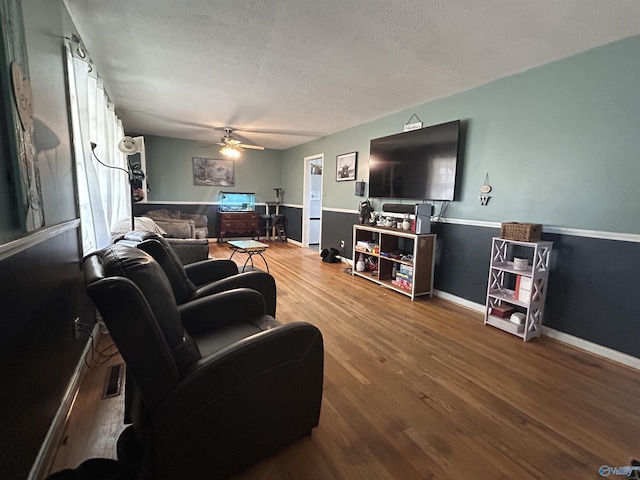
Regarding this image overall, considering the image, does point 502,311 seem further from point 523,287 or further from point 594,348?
point 594,348

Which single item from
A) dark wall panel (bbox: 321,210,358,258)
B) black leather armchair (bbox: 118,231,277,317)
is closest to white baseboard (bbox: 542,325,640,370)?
black leather armchair (bbox: 118,231,277,317)

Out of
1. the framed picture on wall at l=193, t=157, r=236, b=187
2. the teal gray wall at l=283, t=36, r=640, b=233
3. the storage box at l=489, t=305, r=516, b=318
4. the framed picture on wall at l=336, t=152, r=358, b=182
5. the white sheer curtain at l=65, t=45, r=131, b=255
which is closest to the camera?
the white sheer curtain at l=65, t=45, r=131, b=255

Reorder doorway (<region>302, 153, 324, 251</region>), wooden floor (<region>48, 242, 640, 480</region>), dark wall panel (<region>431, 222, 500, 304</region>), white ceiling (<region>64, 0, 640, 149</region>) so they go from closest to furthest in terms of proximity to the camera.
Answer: wooden floor (<region>48, 242, 640, 480</region>), white ceiling (<region>64, 0, 640, 149</region>), dark wall panel (<region>431, 222, 500, 304</region>), doorway (<region>302, 153, 324, 251</region>)

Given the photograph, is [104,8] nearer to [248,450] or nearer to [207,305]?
[207,305]

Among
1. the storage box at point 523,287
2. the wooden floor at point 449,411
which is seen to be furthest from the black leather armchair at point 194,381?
the storage box at point 523,287

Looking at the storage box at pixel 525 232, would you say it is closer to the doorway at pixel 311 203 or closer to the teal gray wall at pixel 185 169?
the doorway at pixel 311 203

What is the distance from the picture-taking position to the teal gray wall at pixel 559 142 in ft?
7.35

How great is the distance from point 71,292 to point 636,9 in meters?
3.88

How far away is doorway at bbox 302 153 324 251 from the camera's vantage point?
6777 mm

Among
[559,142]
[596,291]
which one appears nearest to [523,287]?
[596,291]

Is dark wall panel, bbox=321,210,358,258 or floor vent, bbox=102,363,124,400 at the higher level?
dark wall panel, bbox=321,210,358,258

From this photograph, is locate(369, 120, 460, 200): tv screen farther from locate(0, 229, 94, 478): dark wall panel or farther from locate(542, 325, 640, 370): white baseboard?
locate(0, 229, 94, 478): dark wall panel

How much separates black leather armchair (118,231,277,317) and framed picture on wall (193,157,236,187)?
16.9 ft

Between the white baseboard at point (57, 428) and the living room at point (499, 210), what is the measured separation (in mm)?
45
